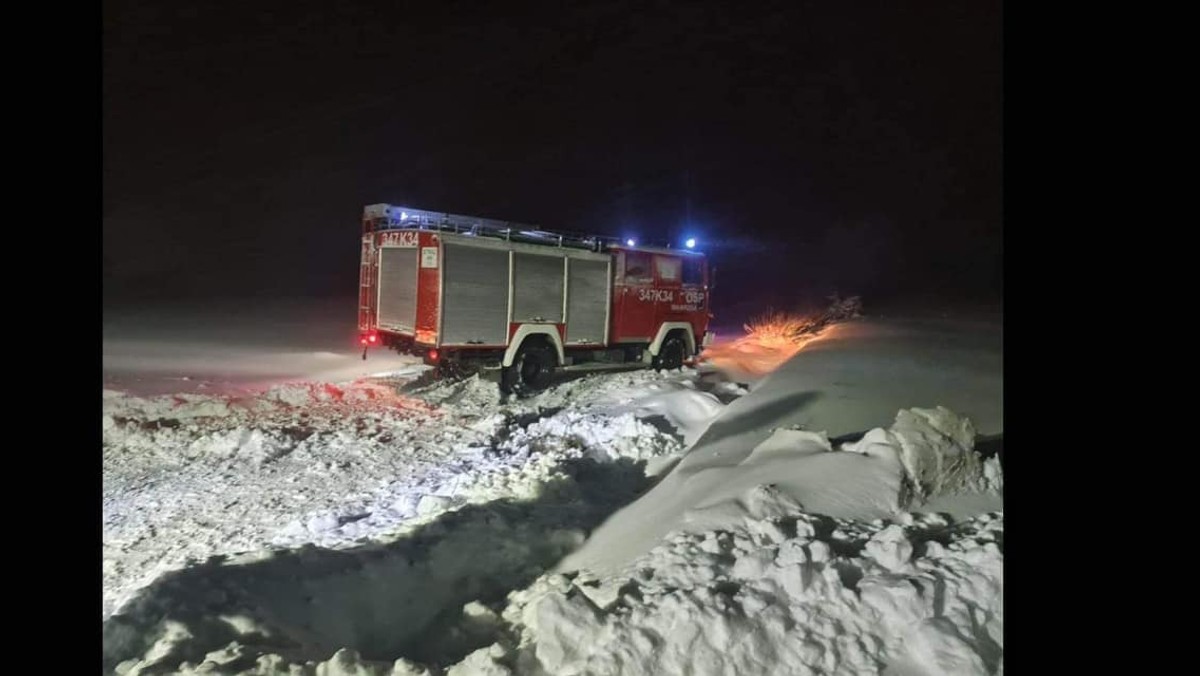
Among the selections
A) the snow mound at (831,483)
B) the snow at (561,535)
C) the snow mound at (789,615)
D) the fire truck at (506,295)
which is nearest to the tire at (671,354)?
the fire truck at (506,295)

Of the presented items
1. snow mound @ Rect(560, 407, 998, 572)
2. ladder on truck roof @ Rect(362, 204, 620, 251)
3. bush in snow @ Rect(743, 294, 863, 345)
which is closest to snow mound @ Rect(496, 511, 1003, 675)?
snow mound @ Rect(560, 407, 998, 572)

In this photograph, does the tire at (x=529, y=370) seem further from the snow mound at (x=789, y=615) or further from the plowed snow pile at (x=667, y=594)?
the snow mound at (x=789, y=615)

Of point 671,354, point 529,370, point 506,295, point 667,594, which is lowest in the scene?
point 667,594

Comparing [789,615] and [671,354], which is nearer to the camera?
[789,615]

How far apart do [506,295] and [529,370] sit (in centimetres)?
131

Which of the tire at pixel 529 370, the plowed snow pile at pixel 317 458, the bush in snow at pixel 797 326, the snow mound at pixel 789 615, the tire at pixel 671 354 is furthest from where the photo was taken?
the bush in snow at pixel 797 326

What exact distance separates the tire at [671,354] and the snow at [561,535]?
13.2 feet

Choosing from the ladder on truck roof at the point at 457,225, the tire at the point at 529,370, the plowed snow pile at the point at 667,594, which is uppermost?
the ladder on truck roof at the point at 457,225

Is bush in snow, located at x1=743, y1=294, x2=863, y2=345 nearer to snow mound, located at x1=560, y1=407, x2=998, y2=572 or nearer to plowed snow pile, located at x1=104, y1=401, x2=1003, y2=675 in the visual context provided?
snow mound, located at x1=560, y1=407, x2=998, y2=572

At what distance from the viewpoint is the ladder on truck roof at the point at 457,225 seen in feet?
35.3

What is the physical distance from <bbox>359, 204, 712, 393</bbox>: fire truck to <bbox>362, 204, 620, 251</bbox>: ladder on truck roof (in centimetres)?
2

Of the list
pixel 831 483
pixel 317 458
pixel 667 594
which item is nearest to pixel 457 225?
pixel 317 458

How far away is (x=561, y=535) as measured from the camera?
530 cm

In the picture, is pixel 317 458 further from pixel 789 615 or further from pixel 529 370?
pixel 789 615
